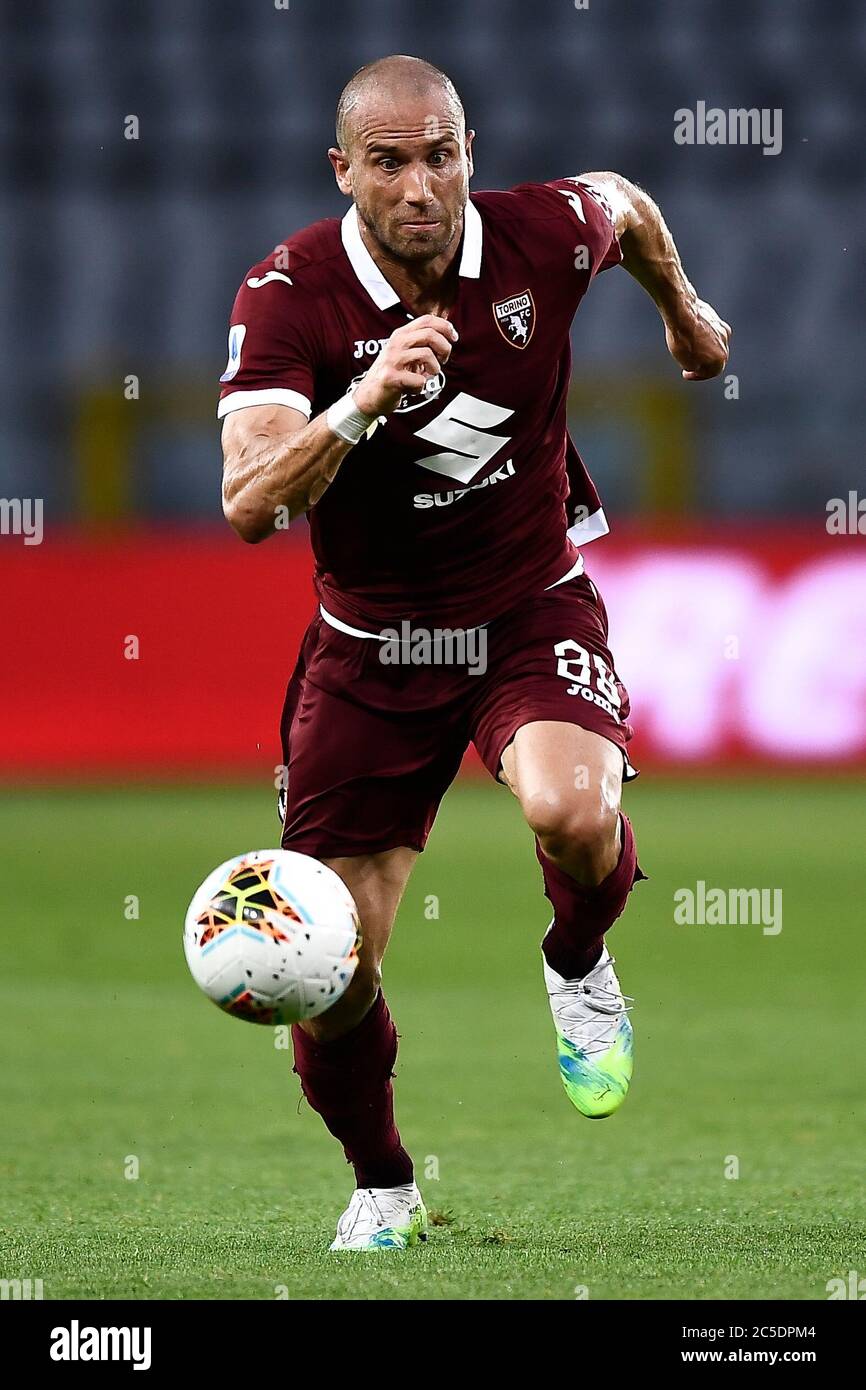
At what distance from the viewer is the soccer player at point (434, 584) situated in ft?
13.9

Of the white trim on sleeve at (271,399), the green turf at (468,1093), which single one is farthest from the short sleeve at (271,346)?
the green turf at (468,1093)

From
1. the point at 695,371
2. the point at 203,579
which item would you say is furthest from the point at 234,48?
the point at 695,371

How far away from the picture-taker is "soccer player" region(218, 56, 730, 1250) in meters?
4.23

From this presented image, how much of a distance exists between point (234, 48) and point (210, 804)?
8088 mm

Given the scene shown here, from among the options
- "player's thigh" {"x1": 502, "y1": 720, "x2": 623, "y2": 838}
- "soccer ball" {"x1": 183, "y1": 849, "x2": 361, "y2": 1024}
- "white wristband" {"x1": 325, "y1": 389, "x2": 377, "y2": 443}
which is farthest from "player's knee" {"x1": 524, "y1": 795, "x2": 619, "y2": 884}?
"white wristband" {"x1": 325, "y1": 389, "x2": 377, "y2": 443}

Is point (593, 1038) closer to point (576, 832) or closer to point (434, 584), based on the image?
point (576, 832)

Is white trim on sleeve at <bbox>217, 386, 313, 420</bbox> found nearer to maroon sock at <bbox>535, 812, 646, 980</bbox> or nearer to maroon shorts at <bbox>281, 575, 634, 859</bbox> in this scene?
maroon shorts at <bbox>281, 575, 634, 859</bbox>

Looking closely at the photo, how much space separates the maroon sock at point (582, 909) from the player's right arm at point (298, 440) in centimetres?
101

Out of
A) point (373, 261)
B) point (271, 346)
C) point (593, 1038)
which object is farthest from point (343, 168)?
point (593, 1038)

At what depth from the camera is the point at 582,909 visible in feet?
14.9

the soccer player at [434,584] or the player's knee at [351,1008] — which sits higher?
the soccer player at [434,584]

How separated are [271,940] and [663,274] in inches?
76.5

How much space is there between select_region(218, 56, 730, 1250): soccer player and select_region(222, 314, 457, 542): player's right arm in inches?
6.5

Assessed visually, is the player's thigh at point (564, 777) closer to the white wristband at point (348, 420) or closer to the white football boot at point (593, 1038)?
the white football boot at point (593, 1038)
